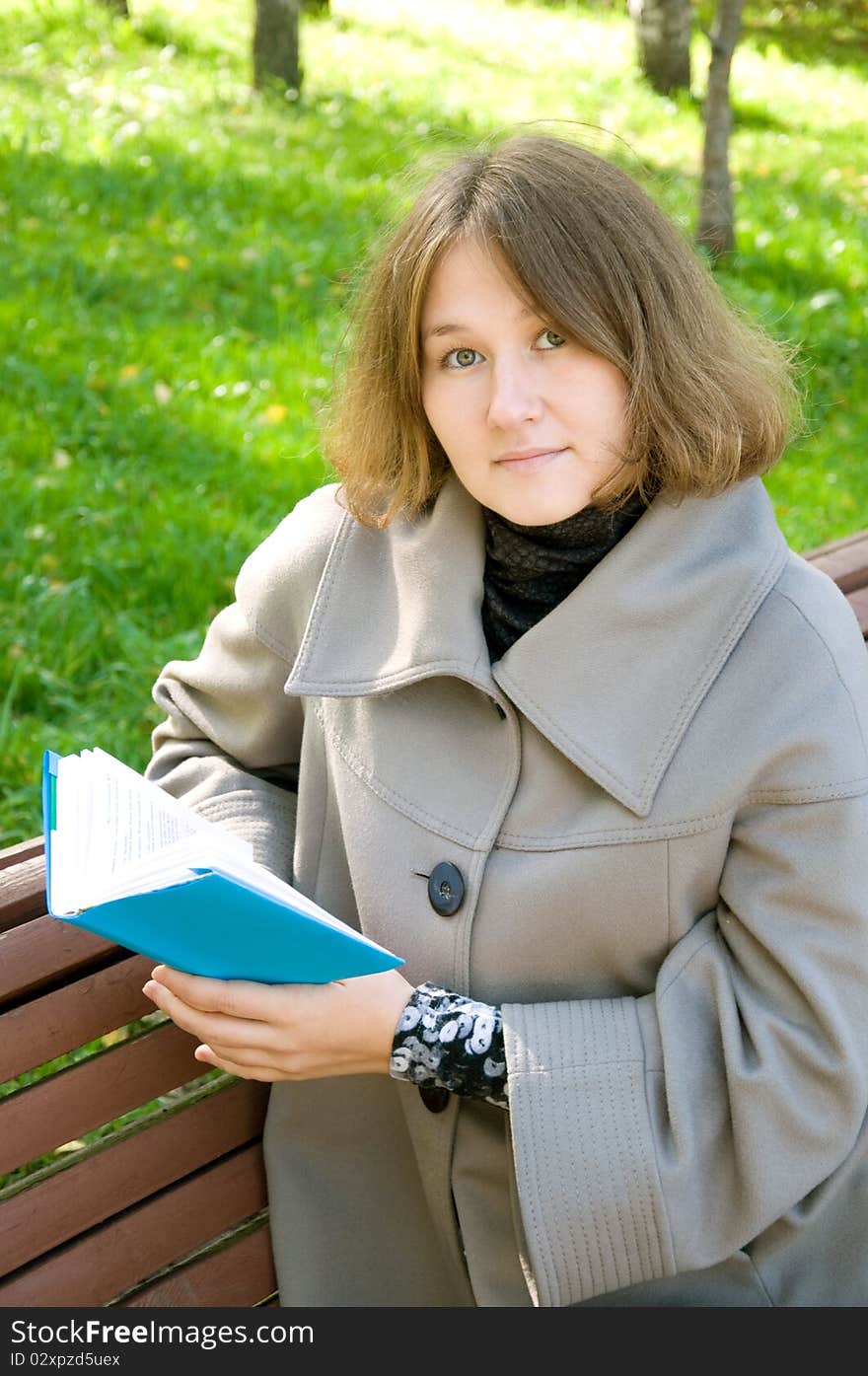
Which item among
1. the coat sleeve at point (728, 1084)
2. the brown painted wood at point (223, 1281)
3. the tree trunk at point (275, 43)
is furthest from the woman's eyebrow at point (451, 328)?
the tree trunk at point (275, 43)

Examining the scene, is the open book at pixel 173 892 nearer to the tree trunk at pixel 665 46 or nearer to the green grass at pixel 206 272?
the green grass at pixel 206 272

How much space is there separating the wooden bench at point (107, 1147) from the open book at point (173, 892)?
23 centimetres

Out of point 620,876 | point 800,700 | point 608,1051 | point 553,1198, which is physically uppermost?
point 800,700

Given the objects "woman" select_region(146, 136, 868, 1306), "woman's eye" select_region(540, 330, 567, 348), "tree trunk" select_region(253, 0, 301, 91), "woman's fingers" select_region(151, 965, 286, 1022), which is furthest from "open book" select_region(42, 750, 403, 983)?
"tree trunk" select_region(253, 0, 301, 91)

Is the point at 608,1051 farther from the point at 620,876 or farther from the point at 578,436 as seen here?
the point at 578,436

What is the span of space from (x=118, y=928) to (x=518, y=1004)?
1.64 ft

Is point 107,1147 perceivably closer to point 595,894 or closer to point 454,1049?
point 454,1049

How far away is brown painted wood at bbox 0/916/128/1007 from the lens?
1924 millimetres

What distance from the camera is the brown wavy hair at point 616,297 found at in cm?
182

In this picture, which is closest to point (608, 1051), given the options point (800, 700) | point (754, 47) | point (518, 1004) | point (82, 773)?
point (518, 1004)

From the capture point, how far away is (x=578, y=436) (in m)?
1.86

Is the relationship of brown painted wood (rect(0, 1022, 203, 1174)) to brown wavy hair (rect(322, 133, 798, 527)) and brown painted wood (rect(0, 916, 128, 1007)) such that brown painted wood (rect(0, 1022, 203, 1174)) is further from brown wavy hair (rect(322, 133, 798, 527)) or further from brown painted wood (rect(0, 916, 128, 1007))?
brown wavy hair (rect(322, 133, 798, 527))

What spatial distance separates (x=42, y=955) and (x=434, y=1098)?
1.70 feet

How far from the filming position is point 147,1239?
6.66 ft
